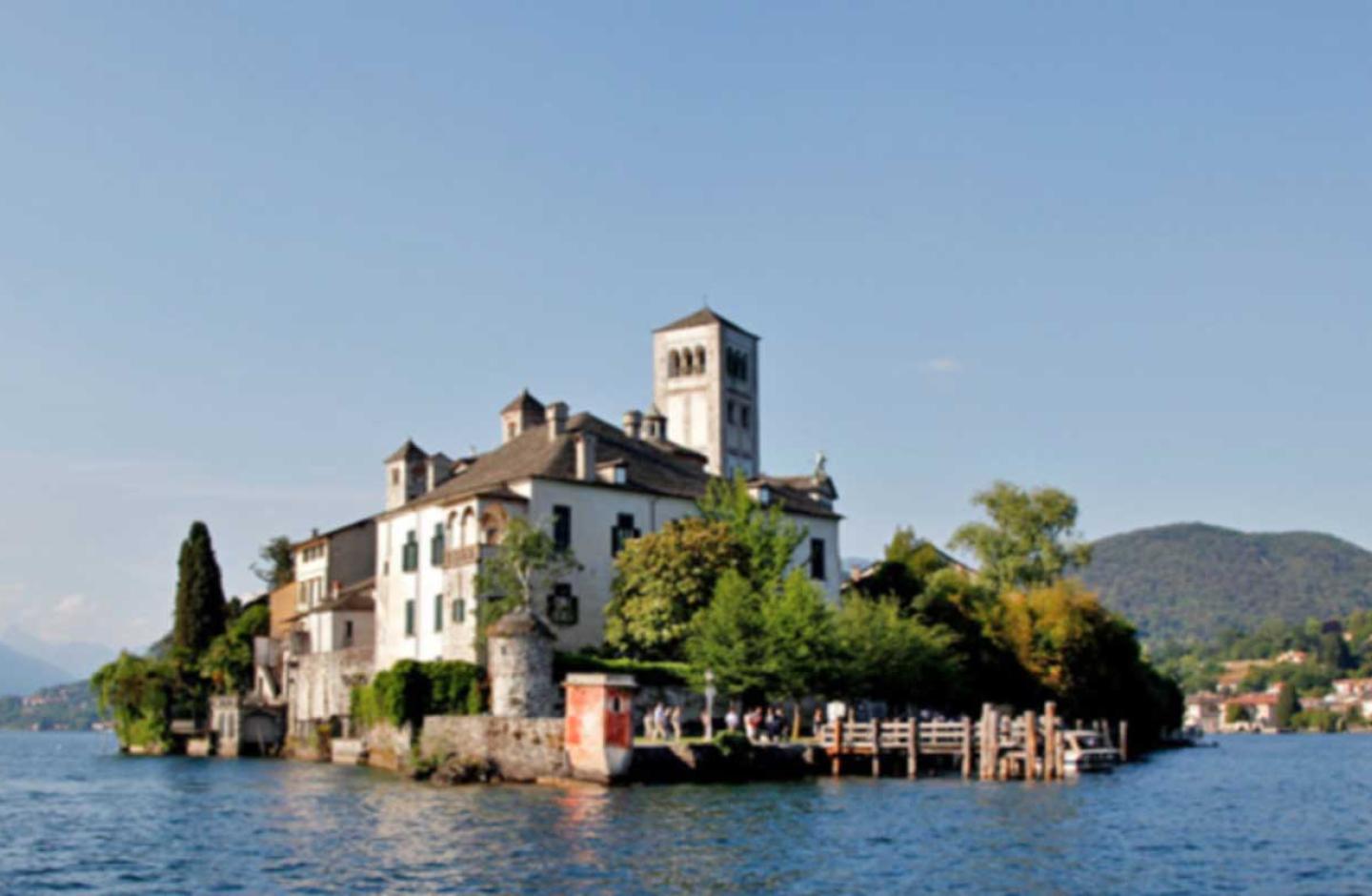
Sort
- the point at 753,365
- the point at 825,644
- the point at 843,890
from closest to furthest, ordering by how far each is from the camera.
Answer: the point at 843,890, the point at 825,644, the point at 753,365

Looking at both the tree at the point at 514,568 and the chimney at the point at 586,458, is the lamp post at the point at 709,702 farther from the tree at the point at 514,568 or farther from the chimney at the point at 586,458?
the chimney at the point at 586,458

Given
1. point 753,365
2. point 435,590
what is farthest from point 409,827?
point 753,365

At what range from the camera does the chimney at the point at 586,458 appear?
209ft

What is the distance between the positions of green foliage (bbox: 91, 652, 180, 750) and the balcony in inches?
1226

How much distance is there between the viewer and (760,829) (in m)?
34.9

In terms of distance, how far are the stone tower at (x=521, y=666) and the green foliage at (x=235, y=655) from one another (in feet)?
116

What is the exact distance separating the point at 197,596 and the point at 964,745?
51911mm

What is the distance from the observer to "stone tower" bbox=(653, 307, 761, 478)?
→ 9981 centimetres

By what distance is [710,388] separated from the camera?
100125mm

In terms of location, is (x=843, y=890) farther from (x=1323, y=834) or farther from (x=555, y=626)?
(x=555, y=626)

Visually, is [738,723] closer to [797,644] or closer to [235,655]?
[797,644]

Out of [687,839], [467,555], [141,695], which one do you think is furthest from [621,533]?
[141,695]

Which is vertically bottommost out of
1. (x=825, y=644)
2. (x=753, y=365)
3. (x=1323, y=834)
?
(x=1323, y=834)

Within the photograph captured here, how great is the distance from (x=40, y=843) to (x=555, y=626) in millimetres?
27225
